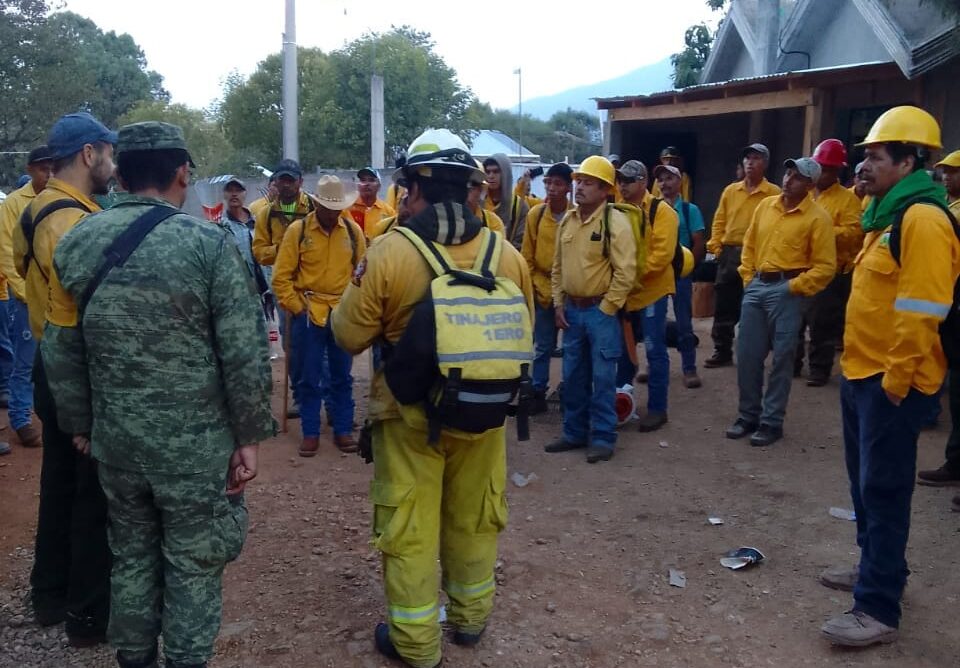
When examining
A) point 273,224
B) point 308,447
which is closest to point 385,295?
point 308,447

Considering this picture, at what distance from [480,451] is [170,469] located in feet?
4.08

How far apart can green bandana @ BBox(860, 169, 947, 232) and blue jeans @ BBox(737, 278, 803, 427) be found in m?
2.54

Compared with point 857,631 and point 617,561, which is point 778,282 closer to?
point 617,561

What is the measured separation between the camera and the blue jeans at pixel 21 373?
6.55m

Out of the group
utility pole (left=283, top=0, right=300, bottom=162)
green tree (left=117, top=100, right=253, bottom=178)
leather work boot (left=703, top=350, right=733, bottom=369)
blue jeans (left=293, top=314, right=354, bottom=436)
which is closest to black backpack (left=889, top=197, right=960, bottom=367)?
blue jeans (left=293, top=314, right=354, bottom=436)

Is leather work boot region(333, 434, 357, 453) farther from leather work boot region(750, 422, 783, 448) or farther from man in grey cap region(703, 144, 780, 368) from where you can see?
man in grey cap region(703, 144, 780, 368)

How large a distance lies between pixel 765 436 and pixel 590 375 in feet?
4.78

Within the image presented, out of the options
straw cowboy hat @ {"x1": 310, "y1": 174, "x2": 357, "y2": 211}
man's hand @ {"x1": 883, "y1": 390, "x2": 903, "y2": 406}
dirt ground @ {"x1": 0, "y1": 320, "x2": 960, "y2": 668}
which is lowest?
dirt ground @ {"x1": 0, "y1": 320, "x2": 960, "y2": 668}

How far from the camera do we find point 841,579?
428 cm

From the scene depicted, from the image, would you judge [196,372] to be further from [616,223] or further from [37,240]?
[616,223]

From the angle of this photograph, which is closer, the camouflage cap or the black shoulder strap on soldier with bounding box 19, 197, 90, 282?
the camouflage cap

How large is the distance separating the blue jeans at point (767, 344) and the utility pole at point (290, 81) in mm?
10988

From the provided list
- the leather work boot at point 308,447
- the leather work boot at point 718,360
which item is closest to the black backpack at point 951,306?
the leather work boot at point 308,447

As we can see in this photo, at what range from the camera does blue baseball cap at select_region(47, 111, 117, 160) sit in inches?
147
